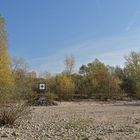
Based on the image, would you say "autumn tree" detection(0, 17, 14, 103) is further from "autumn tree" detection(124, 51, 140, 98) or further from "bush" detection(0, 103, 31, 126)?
"autumn tree" detection(124, 51, 140, 98)

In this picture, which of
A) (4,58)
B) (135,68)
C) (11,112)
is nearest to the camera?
(11,112)

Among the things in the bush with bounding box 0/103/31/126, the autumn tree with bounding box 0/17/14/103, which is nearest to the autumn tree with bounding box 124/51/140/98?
the autumn tree with bounding box 0/17/14/103

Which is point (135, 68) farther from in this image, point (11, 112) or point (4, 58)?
A: point (11, 112)

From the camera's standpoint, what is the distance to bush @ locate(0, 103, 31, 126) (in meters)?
16.7

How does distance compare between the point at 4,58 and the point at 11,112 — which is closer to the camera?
the point at 11,112

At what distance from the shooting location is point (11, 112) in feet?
54.8

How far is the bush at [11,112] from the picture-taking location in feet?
54.6

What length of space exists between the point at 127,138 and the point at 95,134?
62.3 inches

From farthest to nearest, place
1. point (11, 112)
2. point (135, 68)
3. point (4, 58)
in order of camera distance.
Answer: point (135, 68), point (4, 58), point (11, 112)

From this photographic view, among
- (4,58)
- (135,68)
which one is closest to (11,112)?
(4,58)

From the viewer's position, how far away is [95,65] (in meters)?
75.1

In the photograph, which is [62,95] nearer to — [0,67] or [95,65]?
[95,65]

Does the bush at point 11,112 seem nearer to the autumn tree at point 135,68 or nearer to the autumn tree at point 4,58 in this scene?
the autumn tree at point 4,58

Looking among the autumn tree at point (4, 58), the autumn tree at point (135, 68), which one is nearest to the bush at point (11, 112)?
the autumn tree at point (4, 58)
